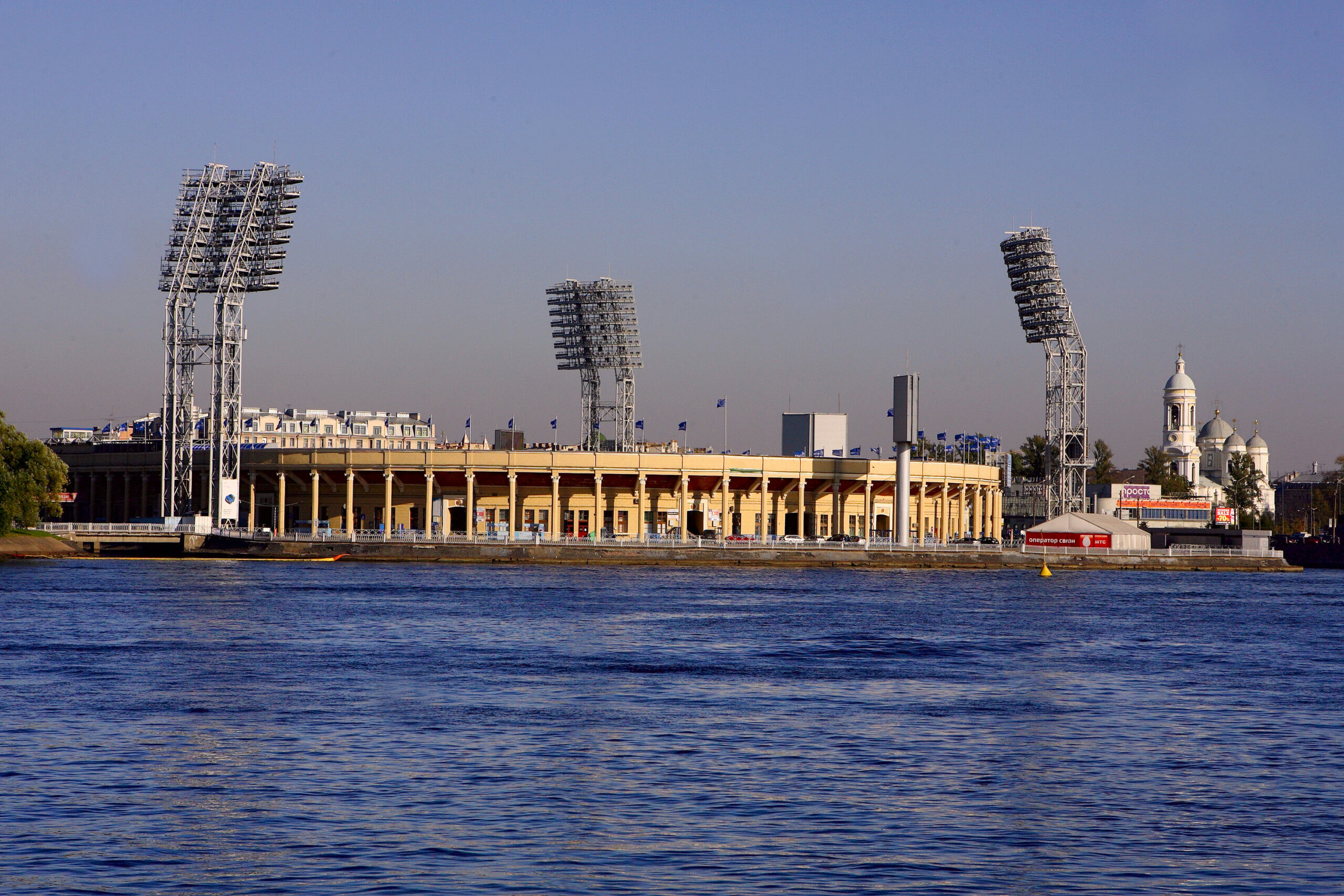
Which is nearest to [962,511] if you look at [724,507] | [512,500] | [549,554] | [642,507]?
[724,507]

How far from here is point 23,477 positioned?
108 m

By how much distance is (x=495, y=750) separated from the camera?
96.3 ft

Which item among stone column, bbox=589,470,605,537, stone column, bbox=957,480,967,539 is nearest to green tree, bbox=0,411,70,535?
stone column, bbox=589,470,605,537

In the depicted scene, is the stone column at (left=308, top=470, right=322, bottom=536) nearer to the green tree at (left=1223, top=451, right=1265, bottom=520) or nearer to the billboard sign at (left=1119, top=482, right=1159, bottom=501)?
the billboard sign at (left=1119, top=482, right=1159, bottom=501)

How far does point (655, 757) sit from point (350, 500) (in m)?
96.6

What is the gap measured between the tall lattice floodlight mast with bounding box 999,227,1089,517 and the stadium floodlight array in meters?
60.3

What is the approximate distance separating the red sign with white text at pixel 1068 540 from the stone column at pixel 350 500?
50779 mm

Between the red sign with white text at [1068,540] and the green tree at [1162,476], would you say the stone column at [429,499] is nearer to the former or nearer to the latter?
the red sign with white text at [1068,540]

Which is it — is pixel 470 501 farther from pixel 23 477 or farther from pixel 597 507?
pixel 23 477

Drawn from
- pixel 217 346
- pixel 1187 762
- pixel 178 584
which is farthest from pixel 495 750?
pixel 217 346

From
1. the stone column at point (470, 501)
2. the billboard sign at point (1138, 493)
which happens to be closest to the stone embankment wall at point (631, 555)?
the stone column at point (470, 501)

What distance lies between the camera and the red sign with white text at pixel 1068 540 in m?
120

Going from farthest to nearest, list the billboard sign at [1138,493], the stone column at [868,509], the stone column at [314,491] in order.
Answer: the billboard sign at [1138,493], the stone column at [868,509], the stone column at [314,491]

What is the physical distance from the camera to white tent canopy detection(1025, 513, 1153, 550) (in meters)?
120
